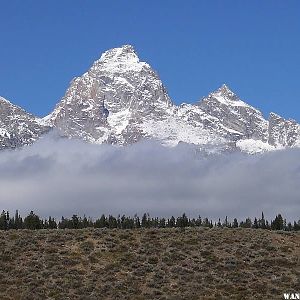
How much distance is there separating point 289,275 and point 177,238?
18.2m

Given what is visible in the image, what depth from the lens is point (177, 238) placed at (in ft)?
304

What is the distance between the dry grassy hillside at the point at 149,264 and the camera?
74.2 meters

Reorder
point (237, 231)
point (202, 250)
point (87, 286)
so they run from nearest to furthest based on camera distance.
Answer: point (87, 286) < point (202, 250) < point (237, 231)

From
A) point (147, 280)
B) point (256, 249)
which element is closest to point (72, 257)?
point (147, 280)

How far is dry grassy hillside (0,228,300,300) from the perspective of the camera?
74188 mm

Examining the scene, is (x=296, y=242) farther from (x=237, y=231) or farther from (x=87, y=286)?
(x=87, y=286)

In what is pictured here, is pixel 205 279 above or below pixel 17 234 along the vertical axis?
below

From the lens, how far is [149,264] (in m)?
82.6

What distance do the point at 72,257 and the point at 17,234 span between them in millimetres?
12707

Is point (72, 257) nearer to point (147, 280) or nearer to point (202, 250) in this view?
point (147, 280)

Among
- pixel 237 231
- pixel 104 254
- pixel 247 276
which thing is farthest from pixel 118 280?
pixel 237 231

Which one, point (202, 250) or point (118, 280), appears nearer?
point (118, 280)

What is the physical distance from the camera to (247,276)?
78875mm

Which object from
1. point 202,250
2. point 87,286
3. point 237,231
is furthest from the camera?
point 237,231
